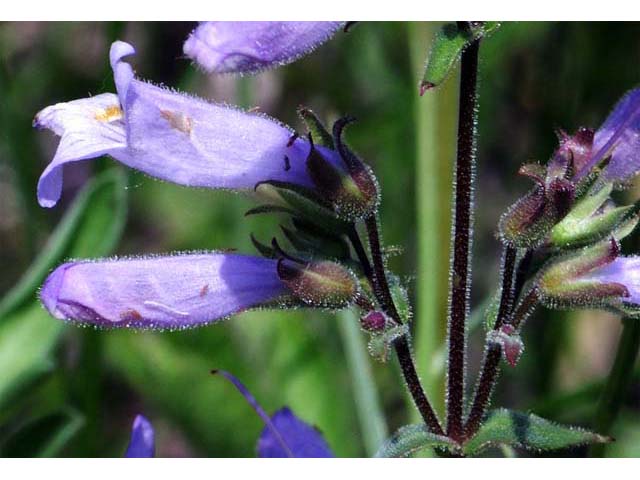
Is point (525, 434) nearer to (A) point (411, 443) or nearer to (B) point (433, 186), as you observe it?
(A) point (411, 443)

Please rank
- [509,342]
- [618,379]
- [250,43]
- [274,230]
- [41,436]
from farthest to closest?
[274,230]
[41,436]
[618,379]
[509,342]
[250,43]

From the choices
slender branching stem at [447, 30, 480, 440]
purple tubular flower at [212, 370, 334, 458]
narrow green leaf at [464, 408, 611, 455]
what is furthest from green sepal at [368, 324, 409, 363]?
purple tubular flower at [212, 370, 334, 458]

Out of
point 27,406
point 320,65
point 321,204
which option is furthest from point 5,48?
point 321,204

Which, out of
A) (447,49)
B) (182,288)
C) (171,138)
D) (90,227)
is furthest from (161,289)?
(90,227)

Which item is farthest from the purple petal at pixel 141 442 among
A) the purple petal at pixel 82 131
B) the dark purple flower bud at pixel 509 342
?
the dark purple flower bud at pixel 509 342

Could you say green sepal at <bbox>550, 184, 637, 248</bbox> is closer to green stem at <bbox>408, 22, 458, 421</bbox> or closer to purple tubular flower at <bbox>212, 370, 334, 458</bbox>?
purple tubular flower at <bbox>212, 370, 334, 458</bbox>

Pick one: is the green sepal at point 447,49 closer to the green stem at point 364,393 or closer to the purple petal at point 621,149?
the purple petal at point 621,149
